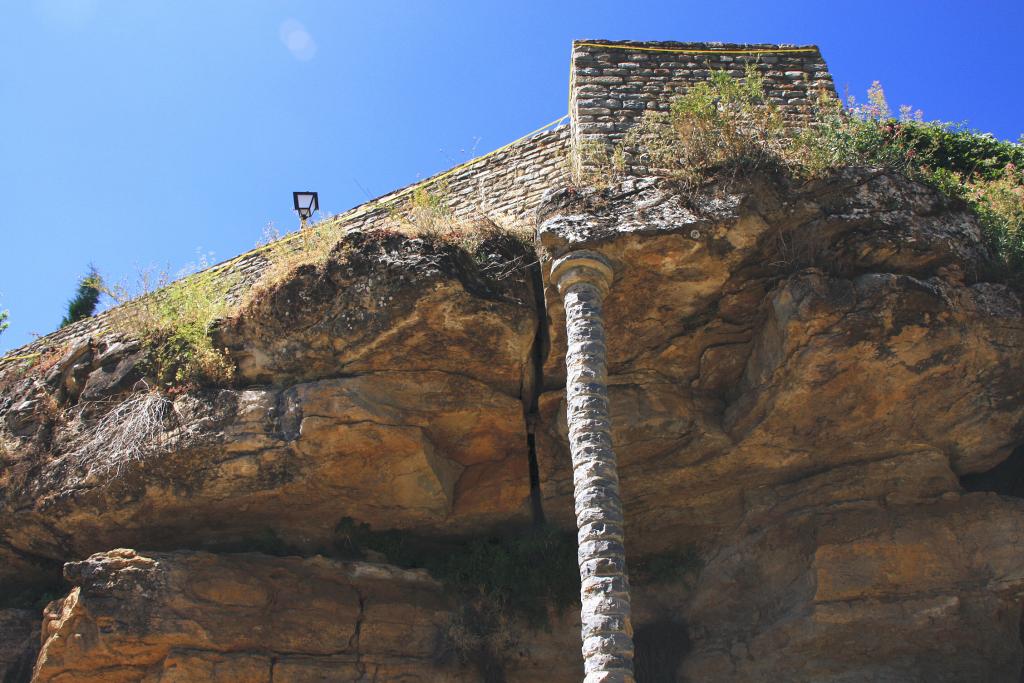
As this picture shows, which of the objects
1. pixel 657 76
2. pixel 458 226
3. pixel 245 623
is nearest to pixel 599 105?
pixel 657 76

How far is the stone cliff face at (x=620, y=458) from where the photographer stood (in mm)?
8078

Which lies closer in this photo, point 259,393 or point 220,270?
point 259,393

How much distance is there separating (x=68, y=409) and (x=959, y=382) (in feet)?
28.3

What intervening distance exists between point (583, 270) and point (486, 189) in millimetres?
3621

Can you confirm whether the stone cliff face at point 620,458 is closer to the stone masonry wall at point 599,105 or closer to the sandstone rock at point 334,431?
the sandstone rock at point 334,431

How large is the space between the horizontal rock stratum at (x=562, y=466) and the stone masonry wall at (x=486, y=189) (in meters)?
1.54

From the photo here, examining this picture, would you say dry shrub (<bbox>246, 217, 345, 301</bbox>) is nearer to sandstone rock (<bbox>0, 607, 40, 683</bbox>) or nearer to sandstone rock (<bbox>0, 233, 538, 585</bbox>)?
sandstone rock (<bbox>0, 233, 538, 585</bbox>)

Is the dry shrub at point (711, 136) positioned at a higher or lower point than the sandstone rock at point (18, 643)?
higher

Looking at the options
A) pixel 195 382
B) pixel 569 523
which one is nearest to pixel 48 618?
pixel 195 382

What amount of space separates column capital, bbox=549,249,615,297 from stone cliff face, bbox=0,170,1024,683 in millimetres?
111

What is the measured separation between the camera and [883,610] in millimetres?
7922

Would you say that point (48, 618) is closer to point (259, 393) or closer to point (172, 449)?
point (172, 449)

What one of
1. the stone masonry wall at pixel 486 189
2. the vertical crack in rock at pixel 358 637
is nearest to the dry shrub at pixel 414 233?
the stone masonry wall at pixel 486 189

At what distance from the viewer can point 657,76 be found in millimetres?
10570
